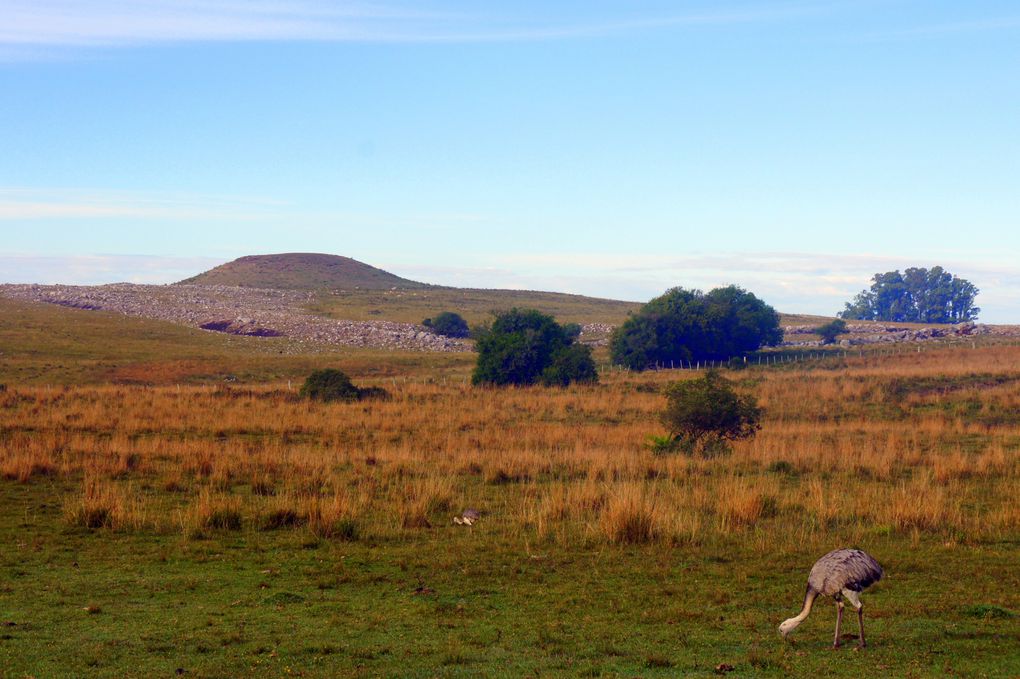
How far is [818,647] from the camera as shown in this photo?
7.85 metres

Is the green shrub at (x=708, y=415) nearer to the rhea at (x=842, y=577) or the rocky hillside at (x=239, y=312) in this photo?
the rhea at (x=842, y=577)

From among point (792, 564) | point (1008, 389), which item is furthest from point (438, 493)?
point (1008, 389)

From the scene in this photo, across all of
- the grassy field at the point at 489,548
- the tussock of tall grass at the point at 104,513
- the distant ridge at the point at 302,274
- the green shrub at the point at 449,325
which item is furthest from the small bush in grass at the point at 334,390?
the distant ridge at the point at 302,274

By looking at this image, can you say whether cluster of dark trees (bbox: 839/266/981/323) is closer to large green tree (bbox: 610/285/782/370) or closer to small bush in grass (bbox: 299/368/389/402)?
large green tree (bbox: 610/285/782/370)

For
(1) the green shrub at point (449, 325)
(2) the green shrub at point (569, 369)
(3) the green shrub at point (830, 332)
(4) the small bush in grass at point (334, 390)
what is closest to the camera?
(4) the small bush in grass at point (334, 390)

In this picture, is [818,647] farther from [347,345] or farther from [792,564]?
[347,345]

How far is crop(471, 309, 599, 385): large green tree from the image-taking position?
48.0m

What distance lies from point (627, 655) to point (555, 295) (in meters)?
160

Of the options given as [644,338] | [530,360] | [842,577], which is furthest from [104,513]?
[644,338]

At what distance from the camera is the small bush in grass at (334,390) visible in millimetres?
37456

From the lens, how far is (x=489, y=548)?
41.0 feet

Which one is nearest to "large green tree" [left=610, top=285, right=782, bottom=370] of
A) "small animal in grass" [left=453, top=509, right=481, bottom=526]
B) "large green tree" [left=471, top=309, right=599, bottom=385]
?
"large green tree" [left=471, top=309, right=599, bottom=385]

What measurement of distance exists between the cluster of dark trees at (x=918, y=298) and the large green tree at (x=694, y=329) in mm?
73273

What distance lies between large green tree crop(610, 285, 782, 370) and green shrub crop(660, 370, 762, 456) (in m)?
39.2
